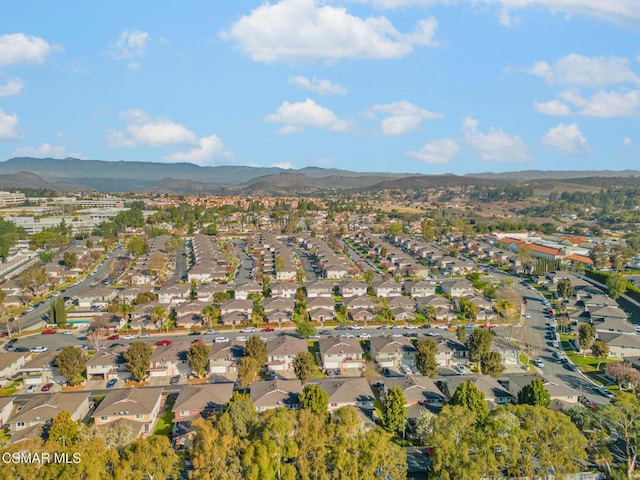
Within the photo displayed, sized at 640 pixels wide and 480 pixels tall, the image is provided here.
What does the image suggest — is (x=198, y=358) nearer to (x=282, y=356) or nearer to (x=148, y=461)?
(x=282, y=356)

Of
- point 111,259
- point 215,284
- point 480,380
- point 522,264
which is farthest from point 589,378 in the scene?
point 111,259

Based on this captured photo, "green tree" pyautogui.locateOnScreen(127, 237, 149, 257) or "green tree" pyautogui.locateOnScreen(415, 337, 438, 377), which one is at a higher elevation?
"green tree" pyautogui.locateOnScreen(127, 237, 149, 257)

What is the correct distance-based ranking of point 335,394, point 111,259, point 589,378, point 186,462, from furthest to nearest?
point 111,259, point 589,378, point 335,394, point 186,462

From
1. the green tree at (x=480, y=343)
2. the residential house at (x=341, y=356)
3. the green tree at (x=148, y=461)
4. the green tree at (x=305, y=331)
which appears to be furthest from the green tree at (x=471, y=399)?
the green tree at (x=305, y=331)

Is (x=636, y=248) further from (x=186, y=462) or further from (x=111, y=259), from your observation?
(x=111, y=259)

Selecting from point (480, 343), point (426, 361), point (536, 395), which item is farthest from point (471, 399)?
point (480, 343)

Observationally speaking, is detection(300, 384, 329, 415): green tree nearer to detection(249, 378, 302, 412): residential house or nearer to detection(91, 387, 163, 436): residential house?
detection(249, 378, 302, 412): residential house

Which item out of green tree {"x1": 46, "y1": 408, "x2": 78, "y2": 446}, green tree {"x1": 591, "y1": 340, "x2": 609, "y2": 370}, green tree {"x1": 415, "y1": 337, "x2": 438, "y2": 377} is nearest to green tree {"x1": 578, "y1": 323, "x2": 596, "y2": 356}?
green tree {"x1": 591, "y1": 340, "x2": 609, "y2": 370}

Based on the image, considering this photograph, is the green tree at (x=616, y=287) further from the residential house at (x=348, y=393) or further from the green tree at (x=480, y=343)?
the residential house at (x=348, y=393)

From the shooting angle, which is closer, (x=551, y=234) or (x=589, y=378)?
(x=589, y=378)
